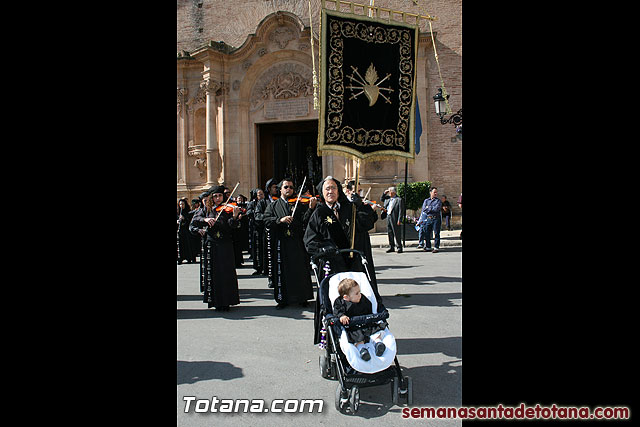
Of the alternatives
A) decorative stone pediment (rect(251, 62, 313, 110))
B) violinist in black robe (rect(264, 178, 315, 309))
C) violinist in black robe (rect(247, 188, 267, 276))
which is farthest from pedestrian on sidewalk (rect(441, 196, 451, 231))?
violinist in black robe (rect(264, 178, 315, 309))

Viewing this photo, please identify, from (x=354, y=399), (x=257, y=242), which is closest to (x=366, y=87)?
(x=354, y=399)

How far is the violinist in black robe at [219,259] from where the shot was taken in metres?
7.16

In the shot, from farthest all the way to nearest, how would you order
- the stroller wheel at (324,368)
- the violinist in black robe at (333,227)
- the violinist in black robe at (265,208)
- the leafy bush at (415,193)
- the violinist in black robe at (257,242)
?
the leafy bush at (415,193)
the violinist in black robe at (257,242)
the violinist in black robe at (265,208)
the violinist in black robe at (333,227)
the stroller wheel at (324,368)

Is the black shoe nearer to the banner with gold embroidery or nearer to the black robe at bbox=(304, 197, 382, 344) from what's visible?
the black robe at bbox=(304, 197, 382, 344)

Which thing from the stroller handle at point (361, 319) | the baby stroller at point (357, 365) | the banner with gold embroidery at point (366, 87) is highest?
the banner with gold embroidery at point (366, 87)

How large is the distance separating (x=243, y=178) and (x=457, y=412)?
16980 millimetres

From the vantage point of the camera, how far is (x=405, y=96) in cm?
609

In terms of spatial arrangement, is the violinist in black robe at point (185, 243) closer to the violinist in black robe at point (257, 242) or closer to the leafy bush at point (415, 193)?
the violinist in black robe at point (257, 242)

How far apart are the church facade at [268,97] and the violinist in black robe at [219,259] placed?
11.0 meters

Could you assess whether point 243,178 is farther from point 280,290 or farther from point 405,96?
point 405,96

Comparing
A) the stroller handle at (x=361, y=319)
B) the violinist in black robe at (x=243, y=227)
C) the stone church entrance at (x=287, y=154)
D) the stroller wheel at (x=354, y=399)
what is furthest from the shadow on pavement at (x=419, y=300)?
the stone church entrance at (x=287, y=154)

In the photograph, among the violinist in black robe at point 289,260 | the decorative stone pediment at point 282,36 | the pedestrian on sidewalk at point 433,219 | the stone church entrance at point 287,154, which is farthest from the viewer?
the stone church entrance at point 287,154

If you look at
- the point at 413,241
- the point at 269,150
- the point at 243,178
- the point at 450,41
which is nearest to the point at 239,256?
the point at 413,241

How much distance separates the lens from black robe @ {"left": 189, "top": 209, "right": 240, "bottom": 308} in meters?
7.16
